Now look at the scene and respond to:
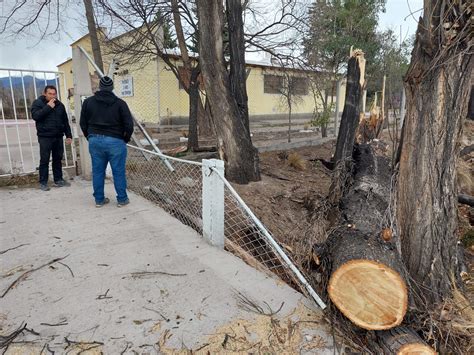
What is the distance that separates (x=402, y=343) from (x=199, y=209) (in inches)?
127

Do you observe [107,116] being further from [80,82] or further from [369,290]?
[369,290]

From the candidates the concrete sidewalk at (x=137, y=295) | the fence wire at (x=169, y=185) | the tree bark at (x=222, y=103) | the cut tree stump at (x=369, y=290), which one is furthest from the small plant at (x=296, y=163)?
the cut tree stump at (x=369, y=290)

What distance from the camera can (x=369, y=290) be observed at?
219cm

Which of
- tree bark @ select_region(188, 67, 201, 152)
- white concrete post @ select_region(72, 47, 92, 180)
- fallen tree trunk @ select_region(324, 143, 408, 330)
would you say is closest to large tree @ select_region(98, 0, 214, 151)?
tree bark @ select_region(188, 67, 201, 152)

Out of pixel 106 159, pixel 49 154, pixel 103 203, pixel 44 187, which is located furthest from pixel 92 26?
pixel 103 203

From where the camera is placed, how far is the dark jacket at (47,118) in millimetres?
4871

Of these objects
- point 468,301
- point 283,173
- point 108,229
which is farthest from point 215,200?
point 283,173

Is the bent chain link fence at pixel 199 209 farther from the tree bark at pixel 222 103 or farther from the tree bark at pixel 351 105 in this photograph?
the tree bark at pixel 351 105

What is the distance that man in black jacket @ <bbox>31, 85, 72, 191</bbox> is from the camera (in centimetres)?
491

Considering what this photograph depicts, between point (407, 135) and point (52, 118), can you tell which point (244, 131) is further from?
point (407, 135)

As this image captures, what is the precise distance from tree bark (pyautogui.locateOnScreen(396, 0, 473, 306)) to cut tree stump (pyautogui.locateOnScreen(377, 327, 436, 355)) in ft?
1.60

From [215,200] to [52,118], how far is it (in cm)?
316

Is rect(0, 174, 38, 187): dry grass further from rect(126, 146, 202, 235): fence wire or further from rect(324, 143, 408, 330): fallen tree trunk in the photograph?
rect(324, 143, 408, 330): fallen tree trunk

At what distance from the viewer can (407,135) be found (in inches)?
111
